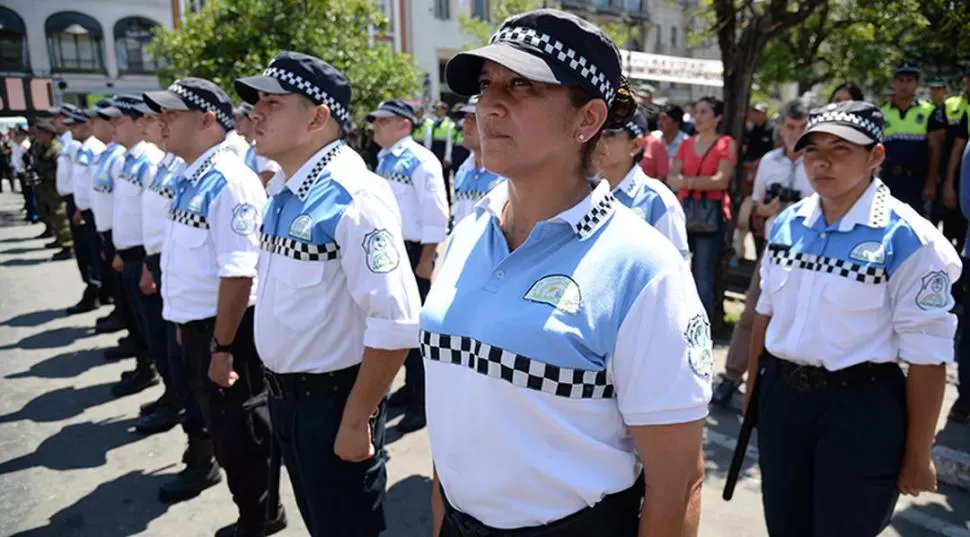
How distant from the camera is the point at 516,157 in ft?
Answer: 5.33

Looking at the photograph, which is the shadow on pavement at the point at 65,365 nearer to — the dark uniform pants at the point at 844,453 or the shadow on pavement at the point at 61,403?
the shadow on pavement at the point at 61,403

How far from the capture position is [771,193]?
6.42m

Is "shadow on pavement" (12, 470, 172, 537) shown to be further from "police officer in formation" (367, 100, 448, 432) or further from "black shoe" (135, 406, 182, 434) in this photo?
"police officer in formation" (367, 100, 448, 432)

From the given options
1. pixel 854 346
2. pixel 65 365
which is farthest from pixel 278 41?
pixel 854 346

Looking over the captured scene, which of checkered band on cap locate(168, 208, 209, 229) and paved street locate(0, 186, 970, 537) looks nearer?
checkered band on cap locate(168, 208, 209, 229)

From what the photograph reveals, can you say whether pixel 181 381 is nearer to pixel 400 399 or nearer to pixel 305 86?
pixel 400 399

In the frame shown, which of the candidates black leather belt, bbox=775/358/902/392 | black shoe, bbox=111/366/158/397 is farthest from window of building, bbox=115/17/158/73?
black leather belt, bbox=775/358/902/392

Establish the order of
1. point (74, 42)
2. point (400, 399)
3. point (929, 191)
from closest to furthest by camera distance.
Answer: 1. point (400, 399)
2. point (929, 191)
3. point (74, 42)

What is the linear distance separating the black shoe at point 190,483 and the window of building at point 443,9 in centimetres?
3489

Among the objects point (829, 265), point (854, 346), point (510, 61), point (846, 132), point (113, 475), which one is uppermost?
point (510, 61)

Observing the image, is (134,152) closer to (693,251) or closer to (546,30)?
(693,251)

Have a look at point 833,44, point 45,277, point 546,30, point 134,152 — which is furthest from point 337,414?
point 833,44

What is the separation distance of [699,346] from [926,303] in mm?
1427

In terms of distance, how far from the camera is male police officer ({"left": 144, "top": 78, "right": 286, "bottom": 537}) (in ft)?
11.0
